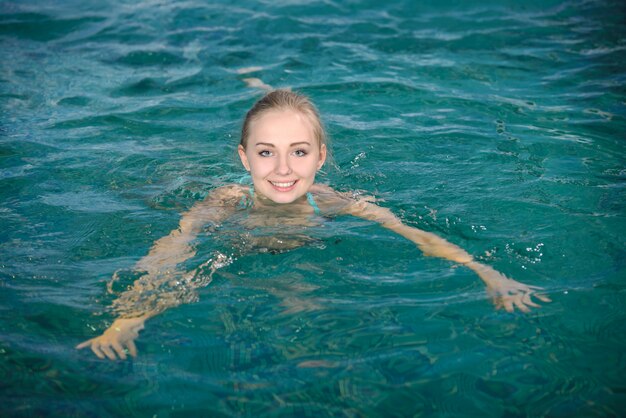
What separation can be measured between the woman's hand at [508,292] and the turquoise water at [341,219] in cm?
7

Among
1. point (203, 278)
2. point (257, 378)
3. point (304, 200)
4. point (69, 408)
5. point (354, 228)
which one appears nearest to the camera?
point (69, 408)

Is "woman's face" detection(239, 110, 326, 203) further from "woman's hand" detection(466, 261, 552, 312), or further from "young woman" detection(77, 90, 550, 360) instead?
"woman's hand" detection(466, 261, 552, 312)

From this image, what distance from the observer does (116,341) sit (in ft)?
10.5

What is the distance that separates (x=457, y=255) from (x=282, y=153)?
4.35 ft

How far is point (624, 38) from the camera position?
878 cm

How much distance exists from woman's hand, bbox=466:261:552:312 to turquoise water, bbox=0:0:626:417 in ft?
0.22

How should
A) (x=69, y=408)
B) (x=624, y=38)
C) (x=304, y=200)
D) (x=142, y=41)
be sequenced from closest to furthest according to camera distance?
(x=69, y=408), (x=304, y=200), (x=624, y=38), (x=142, y=41)

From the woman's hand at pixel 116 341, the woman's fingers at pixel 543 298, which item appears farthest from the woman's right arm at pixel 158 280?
the woman's fingers at pixel 543 298

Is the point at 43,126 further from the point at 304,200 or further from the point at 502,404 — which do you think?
the point at 502,404

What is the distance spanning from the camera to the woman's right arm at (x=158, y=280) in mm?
3191

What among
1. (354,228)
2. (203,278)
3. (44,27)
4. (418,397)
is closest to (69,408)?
(203,278)

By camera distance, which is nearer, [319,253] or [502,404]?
[502,404]

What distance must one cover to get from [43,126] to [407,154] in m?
3.71

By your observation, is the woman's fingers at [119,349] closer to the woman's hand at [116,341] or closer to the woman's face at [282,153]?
the woman's hand at [116,341]
